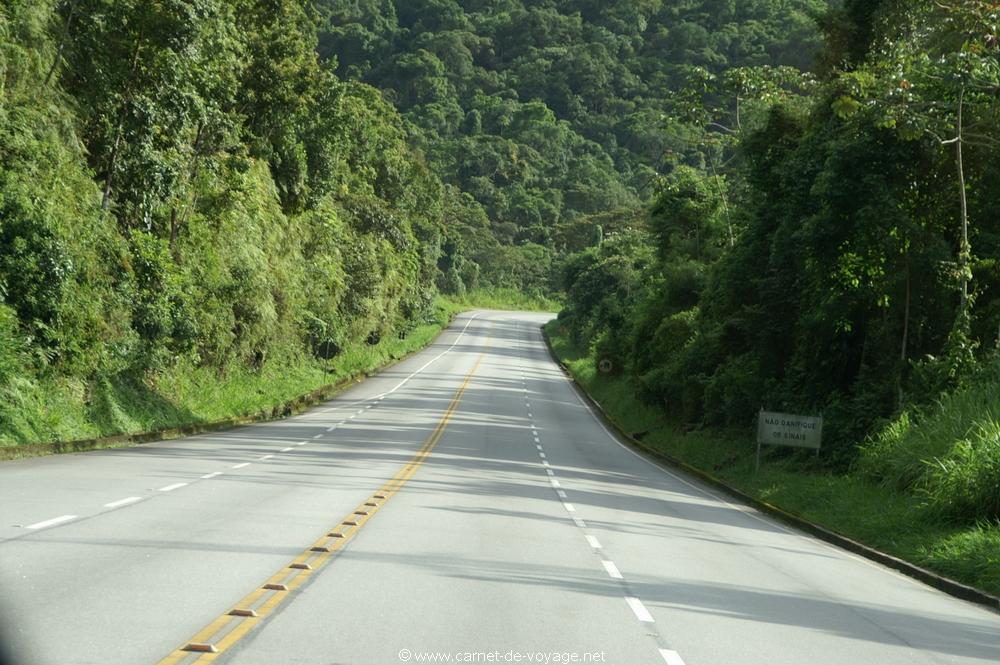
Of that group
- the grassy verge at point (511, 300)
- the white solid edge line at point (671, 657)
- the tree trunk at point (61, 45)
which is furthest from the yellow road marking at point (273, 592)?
the grassy verge at point (511, 300)

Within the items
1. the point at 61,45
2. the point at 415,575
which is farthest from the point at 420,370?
the point at 415,575

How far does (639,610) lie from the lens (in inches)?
371

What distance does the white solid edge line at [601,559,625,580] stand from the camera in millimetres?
11277

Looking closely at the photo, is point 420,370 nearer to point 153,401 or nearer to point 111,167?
point 153,401

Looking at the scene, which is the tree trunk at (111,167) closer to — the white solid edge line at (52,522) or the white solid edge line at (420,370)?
the white solid edge line at (420,370)

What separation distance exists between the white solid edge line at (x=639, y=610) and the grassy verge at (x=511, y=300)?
120905mm

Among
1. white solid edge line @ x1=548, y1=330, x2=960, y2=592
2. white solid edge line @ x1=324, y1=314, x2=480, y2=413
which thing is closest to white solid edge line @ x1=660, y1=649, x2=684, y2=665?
white solid edge line @ x1=548, y1=330, x2=960, y2=592

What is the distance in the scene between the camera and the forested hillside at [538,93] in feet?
436

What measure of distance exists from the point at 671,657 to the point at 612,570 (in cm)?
395

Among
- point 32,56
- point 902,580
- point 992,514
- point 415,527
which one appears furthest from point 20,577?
point 32,56

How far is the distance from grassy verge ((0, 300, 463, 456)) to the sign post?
1491cm

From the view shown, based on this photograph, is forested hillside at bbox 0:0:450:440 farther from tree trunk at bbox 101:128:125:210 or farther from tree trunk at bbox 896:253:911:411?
tree trunk at bbox 896:253:911:411

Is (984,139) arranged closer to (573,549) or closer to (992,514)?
(992,514)

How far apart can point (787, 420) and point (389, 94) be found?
128 m
